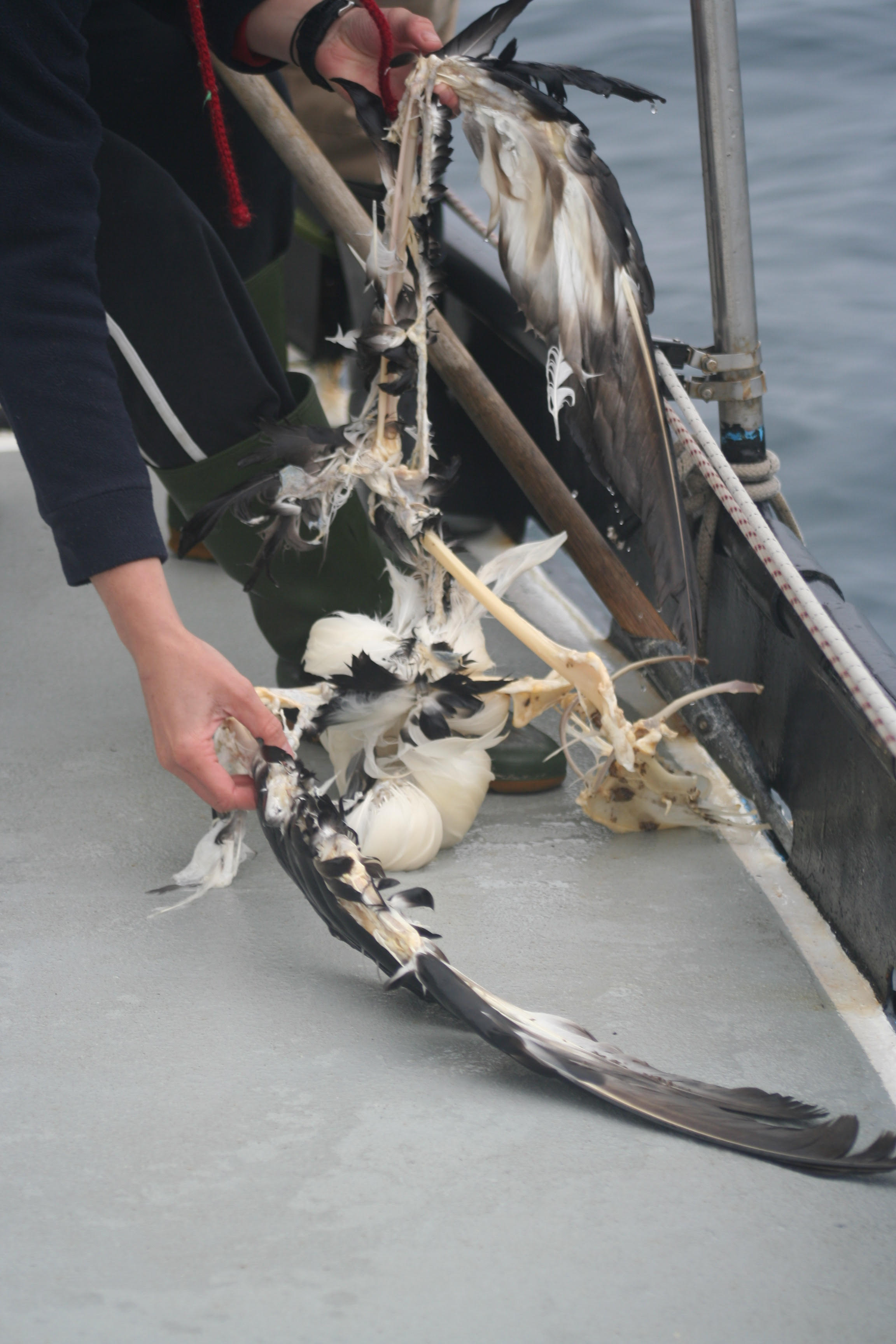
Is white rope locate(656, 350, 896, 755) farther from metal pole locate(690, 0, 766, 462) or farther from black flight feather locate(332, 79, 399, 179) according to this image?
black flight feather locate(332, 79, 399, 179)

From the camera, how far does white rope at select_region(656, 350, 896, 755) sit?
→ 31.1 inches

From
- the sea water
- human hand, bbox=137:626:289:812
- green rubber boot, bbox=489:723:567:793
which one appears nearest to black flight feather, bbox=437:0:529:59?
human hand, bbox=137:626:289:812

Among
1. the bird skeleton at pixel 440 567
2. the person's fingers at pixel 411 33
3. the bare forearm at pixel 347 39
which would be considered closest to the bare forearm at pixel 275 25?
the bare forearm at pixel 347 39

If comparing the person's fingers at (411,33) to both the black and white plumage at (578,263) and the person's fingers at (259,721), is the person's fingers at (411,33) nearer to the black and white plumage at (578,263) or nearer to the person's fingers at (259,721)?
the black and white plumage at (578,263)

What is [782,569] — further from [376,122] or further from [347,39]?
[347,39]

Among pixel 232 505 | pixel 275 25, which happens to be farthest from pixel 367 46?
pixel 232 505

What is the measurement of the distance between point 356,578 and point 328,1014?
52 cm

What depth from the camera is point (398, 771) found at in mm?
1015

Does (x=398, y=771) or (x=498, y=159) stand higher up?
(x=498, y=159)

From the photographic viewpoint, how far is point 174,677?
2.58 feet

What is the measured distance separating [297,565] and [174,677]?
15.8 inches

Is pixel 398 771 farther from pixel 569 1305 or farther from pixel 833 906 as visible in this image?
pixel 569 1305

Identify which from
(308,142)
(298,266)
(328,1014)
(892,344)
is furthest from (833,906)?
(892,344)

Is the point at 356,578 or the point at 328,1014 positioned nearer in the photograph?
the point at 328,1014
